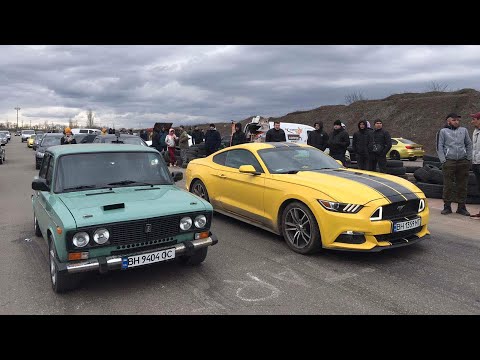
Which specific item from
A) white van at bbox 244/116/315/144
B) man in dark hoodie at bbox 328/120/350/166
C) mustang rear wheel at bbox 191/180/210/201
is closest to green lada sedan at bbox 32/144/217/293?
mustang rear wheel at bbox 191/180/210/201

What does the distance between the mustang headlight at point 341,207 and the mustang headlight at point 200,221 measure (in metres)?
1.60

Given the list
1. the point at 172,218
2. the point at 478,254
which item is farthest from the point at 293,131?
the point at 172,218

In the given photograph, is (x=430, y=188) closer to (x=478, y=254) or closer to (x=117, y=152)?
(x=478, y=254)

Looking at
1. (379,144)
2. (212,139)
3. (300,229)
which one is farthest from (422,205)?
(212,139)

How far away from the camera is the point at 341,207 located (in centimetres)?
486

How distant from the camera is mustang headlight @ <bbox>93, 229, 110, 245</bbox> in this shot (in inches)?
148

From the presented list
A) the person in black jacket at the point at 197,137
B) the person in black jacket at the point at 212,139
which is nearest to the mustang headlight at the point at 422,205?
the person in black jacket at the point at 212,139

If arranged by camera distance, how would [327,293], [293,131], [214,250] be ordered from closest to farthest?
[327,293], [214,250], [293,131]

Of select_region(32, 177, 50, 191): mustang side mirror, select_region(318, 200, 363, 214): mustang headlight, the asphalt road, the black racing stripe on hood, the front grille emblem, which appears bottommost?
the asphalt road

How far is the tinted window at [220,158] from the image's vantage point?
7240 millimetres

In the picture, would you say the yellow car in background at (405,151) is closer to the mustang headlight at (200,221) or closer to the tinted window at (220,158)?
the tinted window at (220,158)

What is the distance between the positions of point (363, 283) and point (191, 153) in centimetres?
1418

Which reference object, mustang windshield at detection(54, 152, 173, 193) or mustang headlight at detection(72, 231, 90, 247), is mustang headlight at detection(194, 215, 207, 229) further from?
mustang headlight at detection(72, 231, 90, 247)
